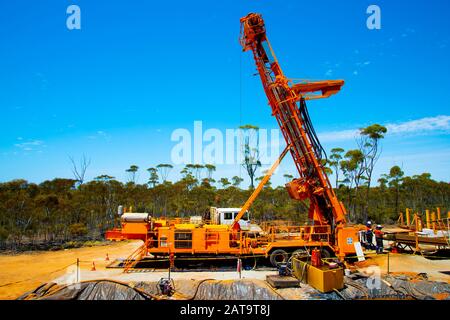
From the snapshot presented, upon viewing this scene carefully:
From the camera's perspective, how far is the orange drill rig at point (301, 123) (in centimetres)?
1276

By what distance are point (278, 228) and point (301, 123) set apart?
458 cm

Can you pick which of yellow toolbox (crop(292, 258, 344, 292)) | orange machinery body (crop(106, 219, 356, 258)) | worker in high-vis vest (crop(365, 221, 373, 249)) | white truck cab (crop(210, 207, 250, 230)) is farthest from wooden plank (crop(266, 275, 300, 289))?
worker in high-vis vest (crop(365, 221, 373, 249))

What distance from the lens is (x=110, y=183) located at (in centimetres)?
3797

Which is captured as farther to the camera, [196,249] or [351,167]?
[351,167]

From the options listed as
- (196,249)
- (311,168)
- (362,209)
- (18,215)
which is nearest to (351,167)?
(362,209)

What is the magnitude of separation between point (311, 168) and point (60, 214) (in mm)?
23624

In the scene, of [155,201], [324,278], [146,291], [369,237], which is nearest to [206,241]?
[146,291]

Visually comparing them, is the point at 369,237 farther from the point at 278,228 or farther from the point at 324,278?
the point at 324,278

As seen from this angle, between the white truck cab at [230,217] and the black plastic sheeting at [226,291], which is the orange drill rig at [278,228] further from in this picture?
the black plastic sheeting at [226,291]

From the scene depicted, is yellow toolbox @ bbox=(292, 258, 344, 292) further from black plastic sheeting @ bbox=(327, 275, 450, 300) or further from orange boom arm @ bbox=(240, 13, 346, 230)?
orange boom arm @ bbox=(240, 13, 346, 230)

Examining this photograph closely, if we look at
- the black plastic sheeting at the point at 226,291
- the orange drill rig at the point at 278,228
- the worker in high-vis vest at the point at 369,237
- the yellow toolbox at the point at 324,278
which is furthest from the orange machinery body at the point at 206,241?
the worker in high-vis vest at the point at 369,237

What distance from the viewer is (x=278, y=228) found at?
13.2 m
